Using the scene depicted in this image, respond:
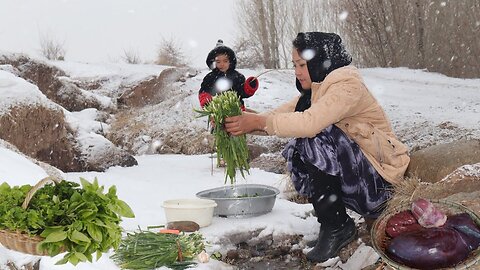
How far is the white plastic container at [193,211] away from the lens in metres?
4.25

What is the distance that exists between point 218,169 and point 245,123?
13.0 ft

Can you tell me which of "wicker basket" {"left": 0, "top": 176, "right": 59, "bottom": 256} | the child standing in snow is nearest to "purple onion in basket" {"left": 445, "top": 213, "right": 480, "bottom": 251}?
"wicker basket" {"left": 0, "top": 176, "right": 59, "bottom": 256}

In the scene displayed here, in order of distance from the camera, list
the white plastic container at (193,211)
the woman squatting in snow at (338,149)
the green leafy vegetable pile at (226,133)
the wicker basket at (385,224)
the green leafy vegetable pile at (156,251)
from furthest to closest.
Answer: the white plastic container at (193,211) < the green leafy vegetable pile at (226,133) < the woman squatting in snow at (338,149) < the green leafy vegetable pile at (156,251) < the wicker basket at (385,224)

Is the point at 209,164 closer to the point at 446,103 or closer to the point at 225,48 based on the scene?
the point at 225,48

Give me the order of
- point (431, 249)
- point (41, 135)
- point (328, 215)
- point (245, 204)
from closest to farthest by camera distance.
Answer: point (431, 249) → point (328, 215) → point (245, 204) → point (41, 135)

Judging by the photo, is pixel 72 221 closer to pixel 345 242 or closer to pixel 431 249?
pixel 431 249

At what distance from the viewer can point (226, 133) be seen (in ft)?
13.7

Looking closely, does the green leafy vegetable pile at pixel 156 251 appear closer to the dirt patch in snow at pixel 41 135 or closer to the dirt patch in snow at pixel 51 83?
the dirt patch in snow at pixel 41 135

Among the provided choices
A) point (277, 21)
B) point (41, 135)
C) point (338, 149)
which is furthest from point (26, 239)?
point (277, 21)

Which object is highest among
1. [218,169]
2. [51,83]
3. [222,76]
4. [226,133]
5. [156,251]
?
[222,76]

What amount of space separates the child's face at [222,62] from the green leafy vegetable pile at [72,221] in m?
4.41

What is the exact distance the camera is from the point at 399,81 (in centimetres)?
1579

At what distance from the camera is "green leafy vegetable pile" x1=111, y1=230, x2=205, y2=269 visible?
10.8 ft

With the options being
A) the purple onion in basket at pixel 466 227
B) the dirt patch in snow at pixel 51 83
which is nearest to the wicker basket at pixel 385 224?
the purple onion in basket at pixel 466 227
